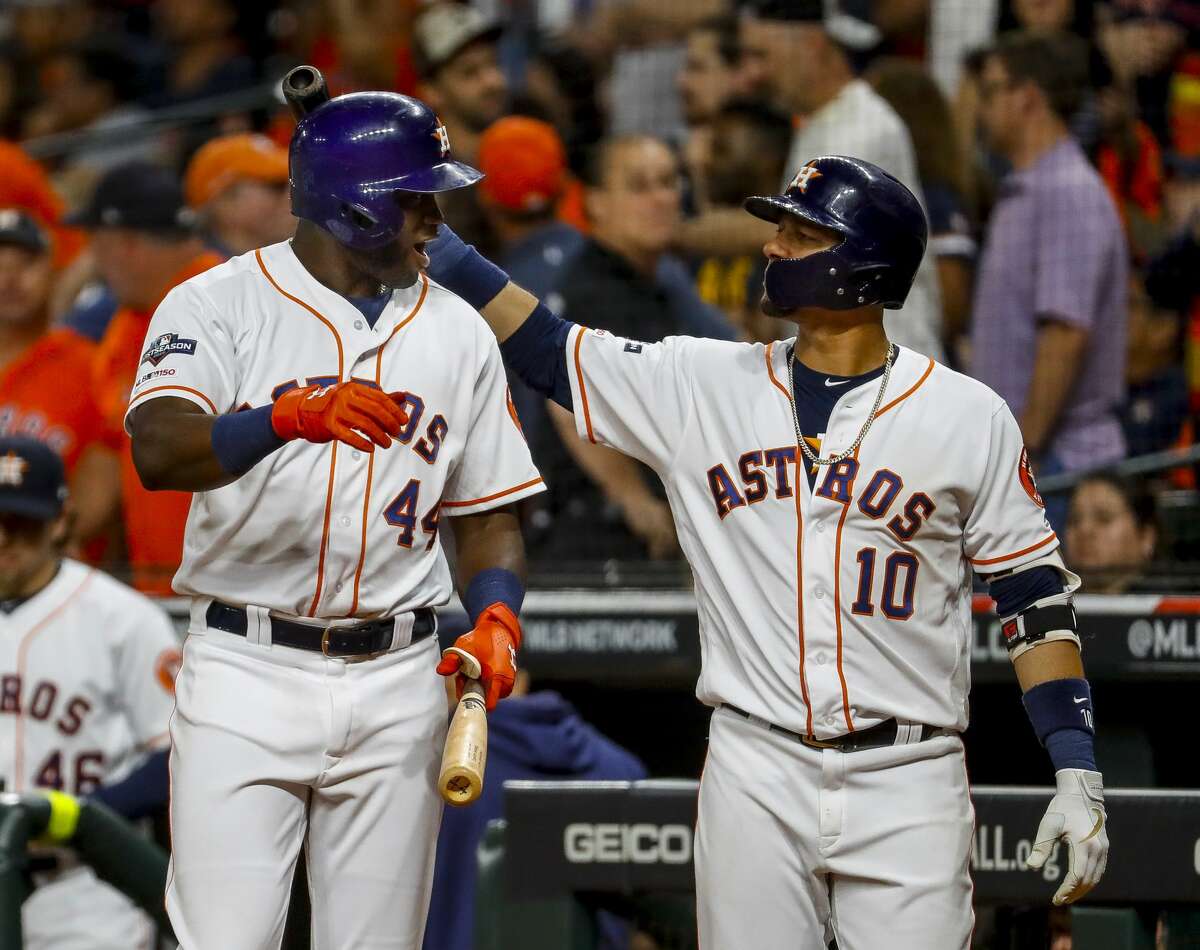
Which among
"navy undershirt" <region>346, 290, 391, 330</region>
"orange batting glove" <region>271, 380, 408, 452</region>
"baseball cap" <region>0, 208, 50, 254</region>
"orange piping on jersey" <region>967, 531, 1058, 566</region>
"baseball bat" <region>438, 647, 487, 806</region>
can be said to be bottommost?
"baseball bat" <region>438, 647, 487, 806</region>

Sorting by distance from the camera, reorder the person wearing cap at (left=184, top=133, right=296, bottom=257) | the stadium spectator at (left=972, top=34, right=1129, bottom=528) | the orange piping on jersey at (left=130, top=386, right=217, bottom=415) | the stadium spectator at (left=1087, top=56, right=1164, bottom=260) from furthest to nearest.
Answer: the person wearing cap at (left=184, top=133, right=296, bottom=257) → the stadium spectator at (left=1087, top=56, right=1164, bottom=260) → the stadium spectator at (left=972, top=34, right=1129, bottom=528) → the orange piping on jersey at (left=130, top=386, right=217, bottom=415)

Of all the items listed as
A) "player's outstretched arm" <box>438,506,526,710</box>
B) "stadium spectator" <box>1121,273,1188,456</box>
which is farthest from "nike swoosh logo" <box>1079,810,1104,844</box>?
"stadium spectator" <box>1121,273,1188,456</box>

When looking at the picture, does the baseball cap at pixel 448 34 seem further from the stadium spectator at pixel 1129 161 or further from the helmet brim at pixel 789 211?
the helmet brim at pixel 789 211

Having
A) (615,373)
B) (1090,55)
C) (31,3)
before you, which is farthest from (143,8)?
(615,373)

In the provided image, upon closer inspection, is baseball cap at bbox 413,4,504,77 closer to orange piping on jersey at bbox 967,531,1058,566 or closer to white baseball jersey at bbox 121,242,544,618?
white baseball jersey at bbox 121,242,544,618

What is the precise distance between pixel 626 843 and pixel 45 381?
3.03 meters

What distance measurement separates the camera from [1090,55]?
6.10 m

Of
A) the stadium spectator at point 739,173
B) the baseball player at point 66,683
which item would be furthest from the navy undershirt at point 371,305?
the stadium spectator at point 739,173

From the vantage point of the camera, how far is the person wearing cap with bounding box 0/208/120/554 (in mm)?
5941

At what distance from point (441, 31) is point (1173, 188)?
8.25 ft

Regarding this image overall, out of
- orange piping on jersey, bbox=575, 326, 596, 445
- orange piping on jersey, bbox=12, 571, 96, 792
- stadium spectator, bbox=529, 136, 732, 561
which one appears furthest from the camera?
stadium spectator, bbox=529, 136, 732, 561

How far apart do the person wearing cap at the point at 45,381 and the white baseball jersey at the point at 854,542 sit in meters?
3.11

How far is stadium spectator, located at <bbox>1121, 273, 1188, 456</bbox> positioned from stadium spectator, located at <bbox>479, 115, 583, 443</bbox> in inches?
66.6

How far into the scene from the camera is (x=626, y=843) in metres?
3.80
